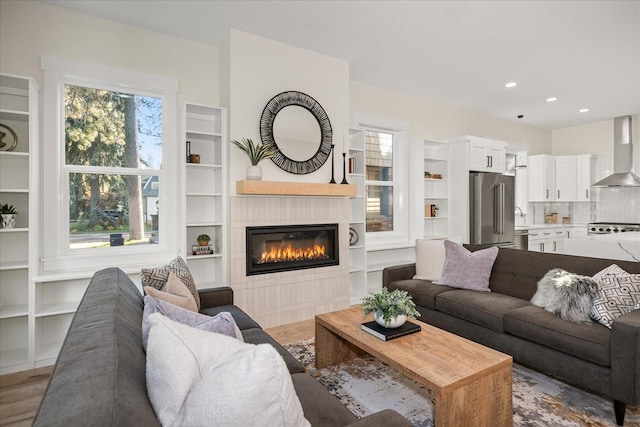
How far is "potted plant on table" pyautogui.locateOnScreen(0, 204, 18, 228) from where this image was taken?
2.66m

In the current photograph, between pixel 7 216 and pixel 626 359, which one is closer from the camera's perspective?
pixel 626 359

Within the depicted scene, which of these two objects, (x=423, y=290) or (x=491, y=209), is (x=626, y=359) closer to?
(x=423, y=290)

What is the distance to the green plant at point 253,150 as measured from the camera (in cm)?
343

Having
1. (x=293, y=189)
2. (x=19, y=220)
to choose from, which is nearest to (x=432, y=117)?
(x=293, y=189)

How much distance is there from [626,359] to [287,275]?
2.79m

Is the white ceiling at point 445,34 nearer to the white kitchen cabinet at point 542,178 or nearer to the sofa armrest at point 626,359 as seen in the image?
the white kitchen cabinet at point 542,178

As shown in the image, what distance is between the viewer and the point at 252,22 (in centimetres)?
327

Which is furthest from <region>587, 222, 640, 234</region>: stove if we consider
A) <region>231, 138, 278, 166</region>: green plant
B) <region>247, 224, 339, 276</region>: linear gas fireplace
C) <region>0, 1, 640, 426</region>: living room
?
<region>231, 138, 278, 166</region>: green plant

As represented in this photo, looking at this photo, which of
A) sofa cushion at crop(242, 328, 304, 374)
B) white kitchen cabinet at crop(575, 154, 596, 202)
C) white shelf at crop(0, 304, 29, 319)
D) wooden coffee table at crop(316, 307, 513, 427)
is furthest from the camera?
white kitchen cabinet at crop(575, 154, 596, 202)

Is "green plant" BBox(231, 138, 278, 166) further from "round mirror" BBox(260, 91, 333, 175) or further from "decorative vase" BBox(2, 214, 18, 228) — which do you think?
"decorative vase" BBox(2, 214, 18, 228)

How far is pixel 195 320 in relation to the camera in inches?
56.1

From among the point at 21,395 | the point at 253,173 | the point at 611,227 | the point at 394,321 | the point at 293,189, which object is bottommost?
the point at 21,395

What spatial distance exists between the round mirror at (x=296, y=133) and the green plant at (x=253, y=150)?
10.4 inches

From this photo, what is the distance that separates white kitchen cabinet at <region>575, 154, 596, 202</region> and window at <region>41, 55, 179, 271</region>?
24.5 ft
